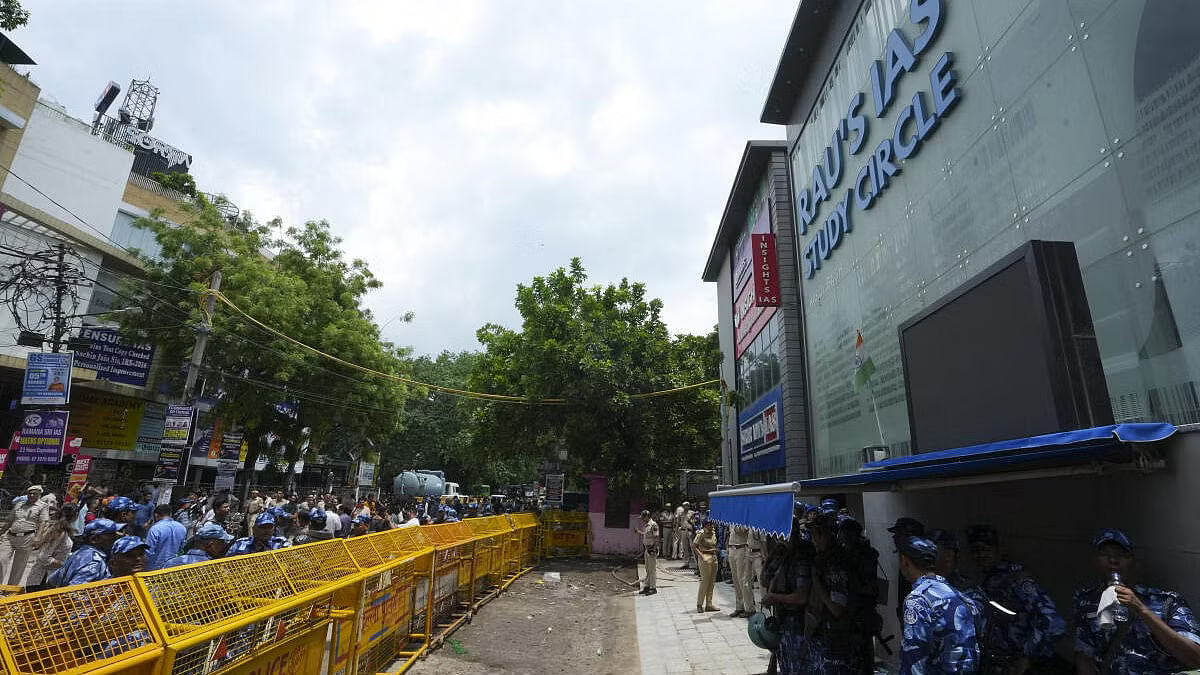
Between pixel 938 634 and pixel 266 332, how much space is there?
2167cm

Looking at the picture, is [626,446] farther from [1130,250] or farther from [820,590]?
[1130,250]

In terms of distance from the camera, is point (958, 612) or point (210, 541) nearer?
point (958, 612)

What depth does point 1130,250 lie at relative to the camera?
4617 mm

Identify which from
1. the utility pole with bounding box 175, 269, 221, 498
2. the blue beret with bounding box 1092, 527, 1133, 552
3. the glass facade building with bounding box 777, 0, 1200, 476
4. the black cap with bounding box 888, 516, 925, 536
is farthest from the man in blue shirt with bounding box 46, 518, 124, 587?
the utility pole with bounding box 175, 269, 221, 498

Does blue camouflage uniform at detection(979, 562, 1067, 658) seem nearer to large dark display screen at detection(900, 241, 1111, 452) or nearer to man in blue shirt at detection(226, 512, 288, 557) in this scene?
large dark display screen at detection(900, 241, 1111, 452)

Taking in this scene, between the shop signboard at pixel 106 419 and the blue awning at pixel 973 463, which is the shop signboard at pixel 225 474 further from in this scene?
the blue awning at pixel 973 463

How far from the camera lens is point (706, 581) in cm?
1142

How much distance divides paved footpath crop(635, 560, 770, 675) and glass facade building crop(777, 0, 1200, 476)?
375cm

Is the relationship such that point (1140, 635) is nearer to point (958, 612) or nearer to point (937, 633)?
point (958, 612)

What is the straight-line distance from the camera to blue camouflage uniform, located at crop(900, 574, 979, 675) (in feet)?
10.4

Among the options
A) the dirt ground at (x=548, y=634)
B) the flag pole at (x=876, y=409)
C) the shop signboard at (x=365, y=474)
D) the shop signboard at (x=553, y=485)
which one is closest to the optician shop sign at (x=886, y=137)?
the flag pole at (x=876, y=409)

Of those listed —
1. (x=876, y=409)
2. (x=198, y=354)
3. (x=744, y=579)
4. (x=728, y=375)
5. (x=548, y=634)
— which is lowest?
(x=548, y=634)

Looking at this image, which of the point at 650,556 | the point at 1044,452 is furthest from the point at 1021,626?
the point at 650,556

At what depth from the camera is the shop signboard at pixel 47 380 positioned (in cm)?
1545
